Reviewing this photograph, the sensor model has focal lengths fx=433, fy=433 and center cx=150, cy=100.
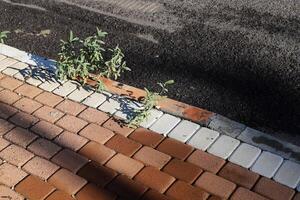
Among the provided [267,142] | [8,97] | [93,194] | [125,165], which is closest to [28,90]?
[8,97]

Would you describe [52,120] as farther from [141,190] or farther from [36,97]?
[141,190]

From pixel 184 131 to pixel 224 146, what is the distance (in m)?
0.31

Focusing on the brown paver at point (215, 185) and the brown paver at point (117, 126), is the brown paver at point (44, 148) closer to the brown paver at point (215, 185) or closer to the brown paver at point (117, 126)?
the brown paver at point (117, 126)

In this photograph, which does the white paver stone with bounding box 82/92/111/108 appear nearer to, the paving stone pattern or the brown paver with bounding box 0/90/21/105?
the paving stone pattern

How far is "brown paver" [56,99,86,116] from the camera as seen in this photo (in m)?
3.36

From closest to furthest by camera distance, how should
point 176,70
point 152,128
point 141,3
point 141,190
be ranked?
point 141,190 < point 152,128 < point 176,70 < point 141,3

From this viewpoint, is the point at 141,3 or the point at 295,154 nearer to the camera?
the point at 295,154

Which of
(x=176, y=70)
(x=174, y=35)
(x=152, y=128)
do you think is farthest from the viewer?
(x=174, y=35)

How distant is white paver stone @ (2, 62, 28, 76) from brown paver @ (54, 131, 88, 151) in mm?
1060

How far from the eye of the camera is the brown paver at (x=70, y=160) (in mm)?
2852

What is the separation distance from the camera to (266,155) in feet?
9.48

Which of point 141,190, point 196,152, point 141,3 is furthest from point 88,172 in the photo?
point 141,3

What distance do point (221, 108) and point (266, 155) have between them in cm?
63

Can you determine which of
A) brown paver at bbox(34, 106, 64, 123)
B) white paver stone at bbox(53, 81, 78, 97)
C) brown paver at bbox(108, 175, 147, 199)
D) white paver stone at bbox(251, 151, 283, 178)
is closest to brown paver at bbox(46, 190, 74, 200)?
brown paver at bbox(108, 175, 147, 199)
